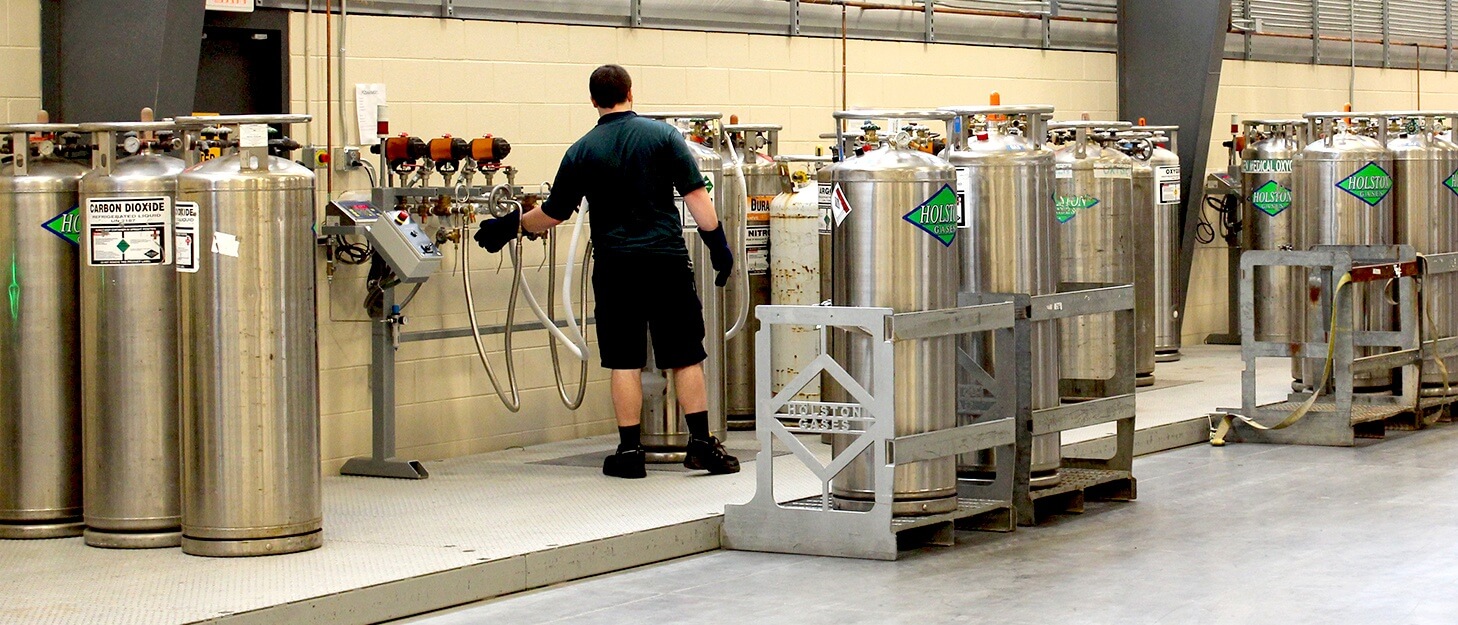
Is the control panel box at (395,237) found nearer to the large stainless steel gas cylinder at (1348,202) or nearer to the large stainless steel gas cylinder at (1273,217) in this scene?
the large stainless steel gas cylinder at (1348,202)

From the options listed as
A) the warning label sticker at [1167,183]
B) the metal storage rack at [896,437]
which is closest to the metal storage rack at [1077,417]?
the metal storage rack at [896,437]

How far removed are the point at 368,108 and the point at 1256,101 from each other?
7526 millimetres

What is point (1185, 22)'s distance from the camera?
11531 millimetres

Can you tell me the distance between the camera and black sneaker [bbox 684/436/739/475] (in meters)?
6.84

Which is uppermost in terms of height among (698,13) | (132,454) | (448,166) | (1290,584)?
(698,13)

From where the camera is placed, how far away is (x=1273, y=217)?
1011 centimetres

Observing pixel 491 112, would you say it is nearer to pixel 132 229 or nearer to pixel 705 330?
pixel 705 330

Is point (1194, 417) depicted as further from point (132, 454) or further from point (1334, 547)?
point (132, 454)

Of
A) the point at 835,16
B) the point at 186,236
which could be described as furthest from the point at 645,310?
the point at 835,16

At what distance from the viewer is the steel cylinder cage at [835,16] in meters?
7.65

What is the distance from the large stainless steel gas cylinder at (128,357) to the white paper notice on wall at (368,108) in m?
1.49

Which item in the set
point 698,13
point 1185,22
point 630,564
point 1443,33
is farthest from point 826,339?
point 1443,33

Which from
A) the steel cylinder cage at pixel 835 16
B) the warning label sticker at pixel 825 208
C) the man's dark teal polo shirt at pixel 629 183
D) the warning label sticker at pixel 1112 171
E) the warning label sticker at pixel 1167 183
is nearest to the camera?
the warning label sticker at pixel 825 208

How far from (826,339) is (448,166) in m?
1.86
